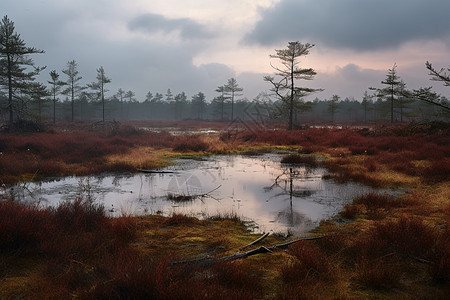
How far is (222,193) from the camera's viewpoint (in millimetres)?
8078

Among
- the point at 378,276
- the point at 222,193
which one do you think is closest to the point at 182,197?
the point at 222,193

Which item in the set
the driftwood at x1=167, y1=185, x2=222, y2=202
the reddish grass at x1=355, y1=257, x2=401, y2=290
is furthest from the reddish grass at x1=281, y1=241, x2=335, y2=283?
the driftwood at x1=167, y1=185, x2=222, y2=202

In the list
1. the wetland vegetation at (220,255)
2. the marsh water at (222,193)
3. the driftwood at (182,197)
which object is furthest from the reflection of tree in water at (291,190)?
the driftwood at (182,197)

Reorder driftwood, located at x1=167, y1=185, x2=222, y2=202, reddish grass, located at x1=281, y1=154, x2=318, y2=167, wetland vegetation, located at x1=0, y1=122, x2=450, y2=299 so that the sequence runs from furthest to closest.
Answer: reddish grass, located at x1=281, y1=154, x2=318, y2=167, driftwood, located at x1=167, y1=185, x2=222, y2=202, wetland vegetation, located at x1=0, y1=122, x2=450, y2=299

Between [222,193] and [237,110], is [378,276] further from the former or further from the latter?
[237,110]

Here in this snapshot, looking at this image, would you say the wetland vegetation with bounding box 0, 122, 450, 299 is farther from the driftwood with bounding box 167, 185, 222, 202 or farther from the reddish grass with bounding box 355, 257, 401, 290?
the driftwood with bounding box 167, 185, 222, 202

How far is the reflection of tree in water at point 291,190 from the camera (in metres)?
5.86

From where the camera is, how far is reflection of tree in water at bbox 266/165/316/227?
231 inches

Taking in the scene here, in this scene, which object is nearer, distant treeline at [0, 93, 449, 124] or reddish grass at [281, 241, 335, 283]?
reddish grass at [281, 241, 335, 283]

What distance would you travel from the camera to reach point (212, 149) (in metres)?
17.7

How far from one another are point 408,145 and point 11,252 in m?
17.0

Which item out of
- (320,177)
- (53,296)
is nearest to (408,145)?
(320,177)

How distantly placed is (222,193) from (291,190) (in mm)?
2122

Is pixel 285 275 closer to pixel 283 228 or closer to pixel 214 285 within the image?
pixel 214 285
